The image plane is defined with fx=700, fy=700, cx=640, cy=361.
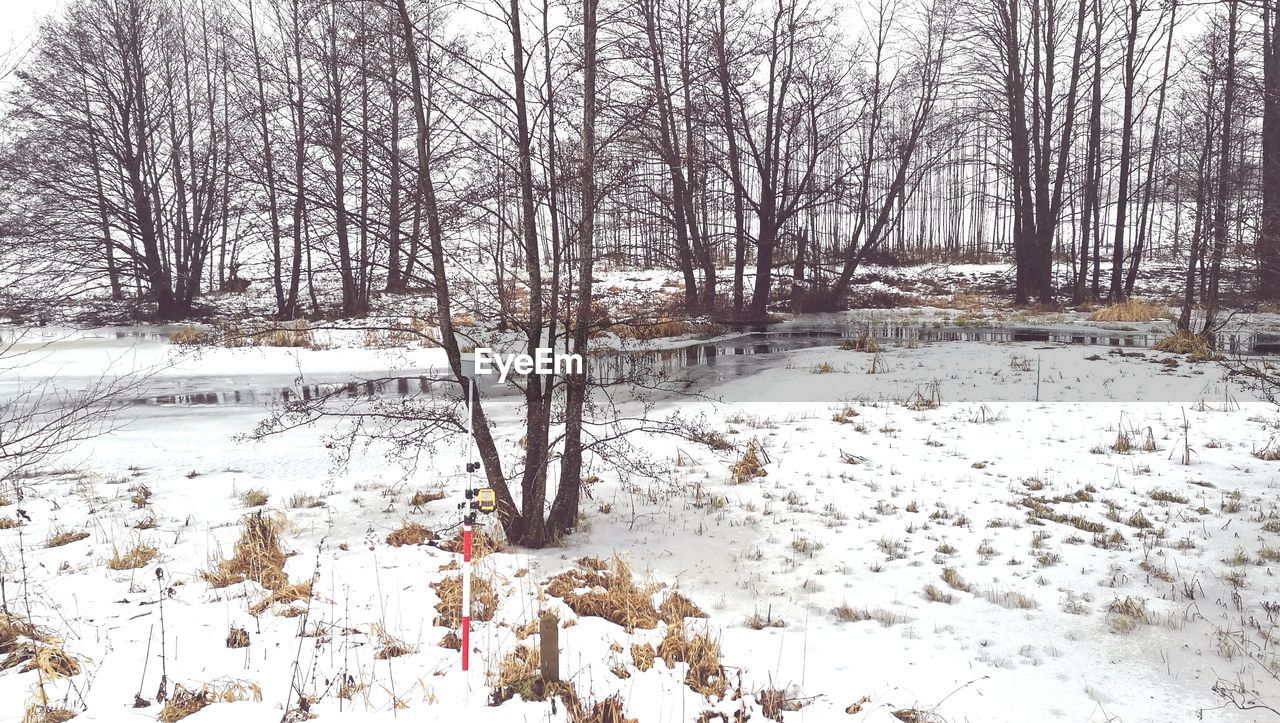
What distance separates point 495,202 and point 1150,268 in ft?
142

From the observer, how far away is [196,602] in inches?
178

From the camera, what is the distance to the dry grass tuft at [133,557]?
4988 mm

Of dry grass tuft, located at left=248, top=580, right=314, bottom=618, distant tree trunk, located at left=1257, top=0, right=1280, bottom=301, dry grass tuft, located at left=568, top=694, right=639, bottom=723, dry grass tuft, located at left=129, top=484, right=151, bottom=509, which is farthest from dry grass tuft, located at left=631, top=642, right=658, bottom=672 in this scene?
distant tree trunk, located at left=1257, top=0, right=1280, bottom=301

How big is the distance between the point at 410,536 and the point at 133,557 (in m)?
1.92

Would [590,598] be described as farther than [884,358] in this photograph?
No

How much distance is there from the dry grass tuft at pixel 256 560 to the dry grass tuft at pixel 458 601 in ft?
3.46

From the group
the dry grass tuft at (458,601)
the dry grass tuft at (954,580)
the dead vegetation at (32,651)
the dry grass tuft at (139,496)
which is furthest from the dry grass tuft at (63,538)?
the dry grass tuft at (954,580)

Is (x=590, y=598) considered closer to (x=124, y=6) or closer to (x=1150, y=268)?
(x=124, y=6)

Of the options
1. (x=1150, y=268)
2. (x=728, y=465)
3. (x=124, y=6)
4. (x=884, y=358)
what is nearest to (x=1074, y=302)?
(x=884, y=358)

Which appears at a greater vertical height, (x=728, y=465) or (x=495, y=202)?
(x=495, y=202)

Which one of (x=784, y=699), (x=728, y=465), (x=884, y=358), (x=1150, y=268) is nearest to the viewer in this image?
(x=784, y=699)

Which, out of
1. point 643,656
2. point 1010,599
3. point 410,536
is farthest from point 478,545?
point 1010,599

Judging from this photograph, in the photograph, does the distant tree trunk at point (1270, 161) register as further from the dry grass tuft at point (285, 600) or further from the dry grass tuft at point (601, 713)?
the dry grass tuft at point (285, 600)

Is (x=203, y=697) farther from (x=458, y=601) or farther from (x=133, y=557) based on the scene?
(x=133, y=557)
